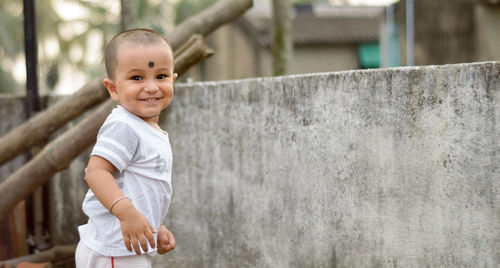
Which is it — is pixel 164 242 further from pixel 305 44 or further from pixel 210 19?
pixel 305 44

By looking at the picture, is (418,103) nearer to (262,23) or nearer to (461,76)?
(461,76)

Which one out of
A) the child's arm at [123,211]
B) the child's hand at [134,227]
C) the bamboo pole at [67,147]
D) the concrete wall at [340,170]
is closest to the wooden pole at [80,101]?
the bamboo pole at [67,147]

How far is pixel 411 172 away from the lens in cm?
286

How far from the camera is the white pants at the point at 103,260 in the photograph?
2127mm

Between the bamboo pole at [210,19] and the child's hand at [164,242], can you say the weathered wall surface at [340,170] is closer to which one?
the bamboo pole at [210,19]

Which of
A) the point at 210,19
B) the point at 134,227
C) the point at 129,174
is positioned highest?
the point at 210,19

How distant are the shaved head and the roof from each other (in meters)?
16.7

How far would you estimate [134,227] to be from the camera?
194cm

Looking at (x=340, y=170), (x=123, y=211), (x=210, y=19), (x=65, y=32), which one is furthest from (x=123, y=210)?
(x=65, y=32)

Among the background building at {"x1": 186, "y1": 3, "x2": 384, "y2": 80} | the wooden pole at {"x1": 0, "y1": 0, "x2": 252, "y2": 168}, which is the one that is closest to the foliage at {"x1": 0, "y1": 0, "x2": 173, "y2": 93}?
the background building at {"x1": 186, "y1": 3, "x2": 384, "y2": 80}

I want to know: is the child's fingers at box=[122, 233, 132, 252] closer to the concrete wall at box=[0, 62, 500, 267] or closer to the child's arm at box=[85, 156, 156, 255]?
the child's arm at box=[85, 156, 156, 255]

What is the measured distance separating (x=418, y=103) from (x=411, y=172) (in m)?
0.35

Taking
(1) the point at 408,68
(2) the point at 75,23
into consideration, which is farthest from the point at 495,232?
(2) the point at 75,23

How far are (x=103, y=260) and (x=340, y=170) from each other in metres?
1.42
